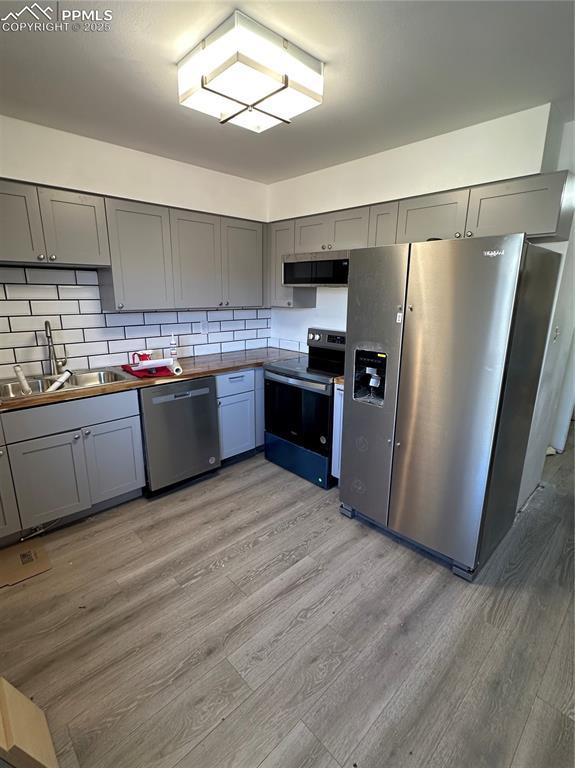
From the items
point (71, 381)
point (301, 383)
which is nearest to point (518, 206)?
point (301, 383)

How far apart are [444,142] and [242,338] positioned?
2.34 metres

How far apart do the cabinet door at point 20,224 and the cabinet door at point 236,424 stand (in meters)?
1.60

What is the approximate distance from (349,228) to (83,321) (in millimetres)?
2170

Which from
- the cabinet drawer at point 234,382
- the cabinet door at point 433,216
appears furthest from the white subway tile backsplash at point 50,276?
the cabinet door at point 433,216

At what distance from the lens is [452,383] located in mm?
1829

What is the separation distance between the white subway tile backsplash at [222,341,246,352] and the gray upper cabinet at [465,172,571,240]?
2279mm

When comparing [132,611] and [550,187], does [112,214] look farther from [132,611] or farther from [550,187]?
[550,187]

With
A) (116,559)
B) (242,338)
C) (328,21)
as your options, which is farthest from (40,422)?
(328,21)

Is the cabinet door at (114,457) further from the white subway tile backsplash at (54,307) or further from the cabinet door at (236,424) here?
the white subway tile backsplash at (54,307)

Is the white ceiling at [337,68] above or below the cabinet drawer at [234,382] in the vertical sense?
above

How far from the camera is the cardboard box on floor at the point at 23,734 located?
1.03 metres

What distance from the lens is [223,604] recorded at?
182 centimetres

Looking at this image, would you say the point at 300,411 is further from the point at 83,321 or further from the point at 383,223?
the point at 83,321

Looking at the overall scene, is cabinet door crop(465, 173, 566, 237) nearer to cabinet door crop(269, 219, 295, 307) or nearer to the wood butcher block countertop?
cabinet door crop(269, 219, 295, 307)
